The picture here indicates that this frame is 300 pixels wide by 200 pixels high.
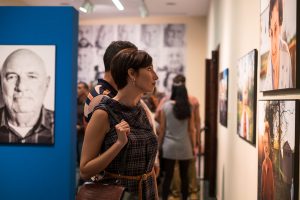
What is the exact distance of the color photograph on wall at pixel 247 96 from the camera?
274cm

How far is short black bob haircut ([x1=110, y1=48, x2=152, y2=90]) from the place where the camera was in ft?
7.03

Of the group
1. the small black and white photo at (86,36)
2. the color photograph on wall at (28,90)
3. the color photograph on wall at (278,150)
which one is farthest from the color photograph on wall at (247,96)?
the small black and white photo at (86,36)

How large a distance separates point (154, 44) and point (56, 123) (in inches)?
259

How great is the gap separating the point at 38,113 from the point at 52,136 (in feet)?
0.95

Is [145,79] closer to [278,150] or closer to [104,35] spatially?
[278,150]

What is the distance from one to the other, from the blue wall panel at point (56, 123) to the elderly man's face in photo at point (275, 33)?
301 cm

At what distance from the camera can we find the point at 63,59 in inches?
185

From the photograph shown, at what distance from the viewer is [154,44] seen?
11000 millimetres

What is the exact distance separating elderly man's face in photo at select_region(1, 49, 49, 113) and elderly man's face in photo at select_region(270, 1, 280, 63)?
3154 mm

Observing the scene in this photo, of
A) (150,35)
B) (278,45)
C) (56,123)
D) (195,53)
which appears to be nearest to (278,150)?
(278,45)

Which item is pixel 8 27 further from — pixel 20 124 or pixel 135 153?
pixel 135 153

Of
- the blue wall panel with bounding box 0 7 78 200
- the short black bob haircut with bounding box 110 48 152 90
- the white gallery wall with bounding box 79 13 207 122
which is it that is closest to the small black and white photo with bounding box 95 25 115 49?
the white gallery wall with bounding box 79 13 207 122

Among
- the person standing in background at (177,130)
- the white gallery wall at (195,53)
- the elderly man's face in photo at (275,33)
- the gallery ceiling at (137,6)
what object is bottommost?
the person standing in background at (177,130)

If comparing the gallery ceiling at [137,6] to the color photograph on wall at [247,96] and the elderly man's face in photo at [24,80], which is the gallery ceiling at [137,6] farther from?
the color photograph on wall at [247,96]
